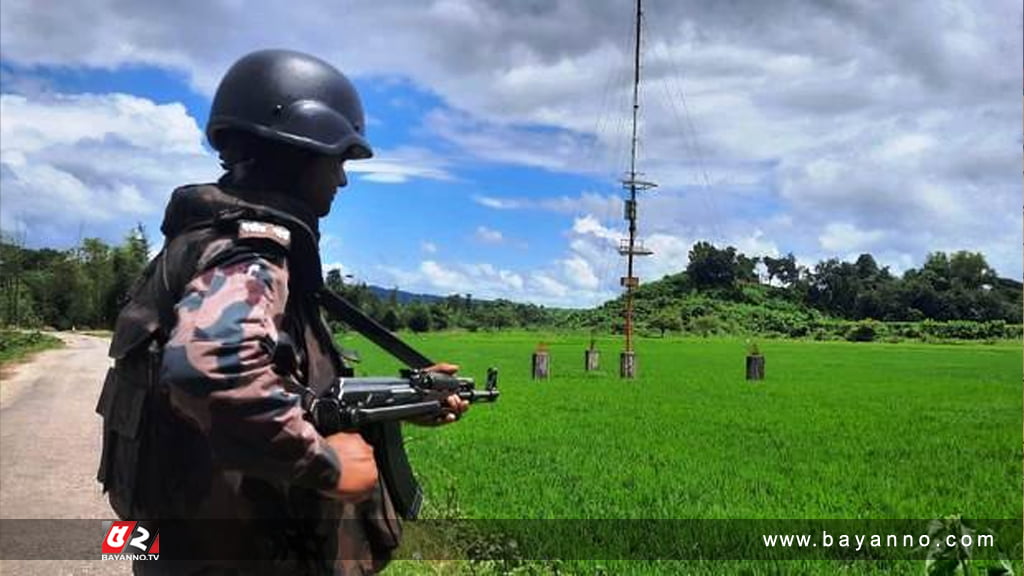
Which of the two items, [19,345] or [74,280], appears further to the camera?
[74,280]

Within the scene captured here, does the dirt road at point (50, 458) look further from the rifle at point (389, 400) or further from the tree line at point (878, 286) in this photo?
the tree line at point (878, 286)

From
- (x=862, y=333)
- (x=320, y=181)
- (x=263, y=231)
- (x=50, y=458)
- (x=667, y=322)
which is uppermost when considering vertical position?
(x=667, y=322)

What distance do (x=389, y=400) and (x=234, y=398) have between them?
42 centimetres

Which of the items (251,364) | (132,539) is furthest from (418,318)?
(251,364)

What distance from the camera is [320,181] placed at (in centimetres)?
218

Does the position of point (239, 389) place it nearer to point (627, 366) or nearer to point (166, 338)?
point (166, 338)

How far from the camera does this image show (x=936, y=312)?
92.2m

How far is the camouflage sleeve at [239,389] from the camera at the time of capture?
173cm

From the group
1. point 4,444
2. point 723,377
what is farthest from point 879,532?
point 723,377

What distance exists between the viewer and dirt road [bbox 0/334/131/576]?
7.20 m

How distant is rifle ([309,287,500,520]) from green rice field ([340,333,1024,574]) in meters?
3.56

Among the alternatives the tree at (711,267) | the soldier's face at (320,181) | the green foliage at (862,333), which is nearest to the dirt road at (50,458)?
the soldier's face at (320,181)

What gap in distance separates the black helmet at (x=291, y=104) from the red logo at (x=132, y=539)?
2.89 feet

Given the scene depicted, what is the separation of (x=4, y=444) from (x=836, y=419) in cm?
1235
